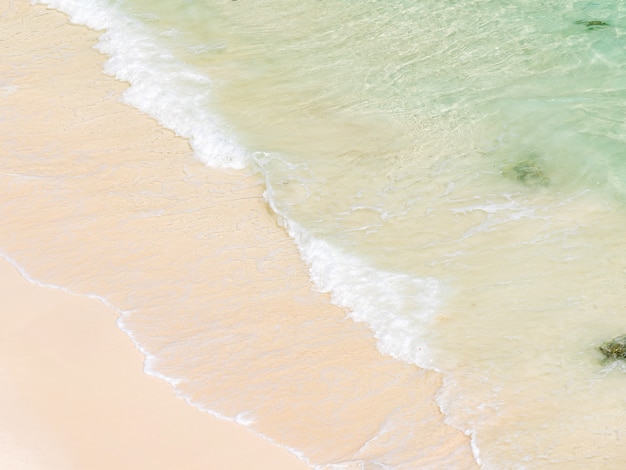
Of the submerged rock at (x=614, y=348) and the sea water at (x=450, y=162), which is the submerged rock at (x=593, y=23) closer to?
the sea water at (x=450, y=162)

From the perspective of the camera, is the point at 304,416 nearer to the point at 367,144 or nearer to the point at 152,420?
the point at 152,420

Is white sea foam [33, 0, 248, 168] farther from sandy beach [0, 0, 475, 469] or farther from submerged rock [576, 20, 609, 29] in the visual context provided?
submerged rock [576, 20, 609, 29]

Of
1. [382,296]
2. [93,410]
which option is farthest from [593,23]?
[93,410]

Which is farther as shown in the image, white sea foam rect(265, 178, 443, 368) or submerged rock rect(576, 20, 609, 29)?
submerged rock rect(576, 20, 609, 29)

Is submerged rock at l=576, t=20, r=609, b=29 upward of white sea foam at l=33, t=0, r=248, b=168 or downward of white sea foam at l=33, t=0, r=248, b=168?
upward

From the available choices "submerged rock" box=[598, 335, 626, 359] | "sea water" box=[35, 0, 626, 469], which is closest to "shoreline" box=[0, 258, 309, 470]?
"sea water" box=[35, 0, 626, 469]

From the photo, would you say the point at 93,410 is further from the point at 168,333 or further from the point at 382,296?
the point at 382,296
